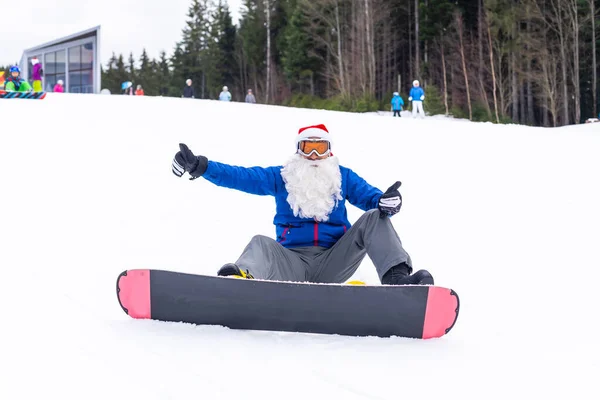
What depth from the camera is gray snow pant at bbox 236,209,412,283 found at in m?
3.20

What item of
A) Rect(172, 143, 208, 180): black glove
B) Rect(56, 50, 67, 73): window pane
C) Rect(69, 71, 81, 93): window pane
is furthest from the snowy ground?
Rect(56, 50, 67, 73): window pane

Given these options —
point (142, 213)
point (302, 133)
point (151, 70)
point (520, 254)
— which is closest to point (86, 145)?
point (142, 213)

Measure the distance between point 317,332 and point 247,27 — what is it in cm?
4348

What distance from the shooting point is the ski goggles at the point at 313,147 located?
12.4ft

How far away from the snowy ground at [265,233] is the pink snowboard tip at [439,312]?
0.07 m

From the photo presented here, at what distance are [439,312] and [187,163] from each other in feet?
5.19

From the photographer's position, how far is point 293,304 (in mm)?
2848

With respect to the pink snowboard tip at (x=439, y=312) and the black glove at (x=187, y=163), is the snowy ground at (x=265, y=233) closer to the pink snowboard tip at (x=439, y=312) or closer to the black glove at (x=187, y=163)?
the pink snowboard tip at (x=439, y=312)

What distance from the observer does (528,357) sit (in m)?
2.83

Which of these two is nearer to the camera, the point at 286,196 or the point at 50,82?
the point at 286,196

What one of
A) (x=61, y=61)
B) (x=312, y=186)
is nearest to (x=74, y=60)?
(x=61, y=61)

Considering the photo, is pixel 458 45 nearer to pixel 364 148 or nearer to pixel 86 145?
pixel 364 148

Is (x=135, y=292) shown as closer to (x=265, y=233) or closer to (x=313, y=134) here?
(x=313, y=134)

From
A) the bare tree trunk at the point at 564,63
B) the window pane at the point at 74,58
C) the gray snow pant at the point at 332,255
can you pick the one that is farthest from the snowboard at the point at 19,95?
the bare tree trunk at the point at 564,63
